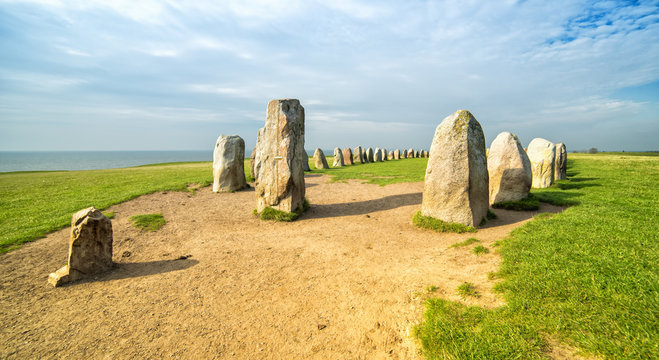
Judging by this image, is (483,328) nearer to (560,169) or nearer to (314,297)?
(314,297)

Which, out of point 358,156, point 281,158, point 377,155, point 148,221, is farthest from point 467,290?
Result: point 377,155

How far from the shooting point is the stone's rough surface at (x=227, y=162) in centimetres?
1293

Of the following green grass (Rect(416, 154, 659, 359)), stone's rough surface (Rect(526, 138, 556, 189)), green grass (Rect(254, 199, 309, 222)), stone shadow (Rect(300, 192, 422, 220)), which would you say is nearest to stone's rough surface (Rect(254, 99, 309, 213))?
green grass (Rect(254, 199, 309, 222))

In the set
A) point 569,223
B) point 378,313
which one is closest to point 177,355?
point 378,313

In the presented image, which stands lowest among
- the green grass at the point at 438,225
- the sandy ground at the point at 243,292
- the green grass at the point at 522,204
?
the sandy ground at the point at 243,292

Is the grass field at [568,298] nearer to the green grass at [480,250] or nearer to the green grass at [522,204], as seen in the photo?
the green grass at [480,250]

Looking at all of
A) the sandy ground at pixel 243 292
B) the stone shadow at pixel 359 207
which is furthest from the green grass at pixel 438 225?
the stone shadow at pixel 359 207

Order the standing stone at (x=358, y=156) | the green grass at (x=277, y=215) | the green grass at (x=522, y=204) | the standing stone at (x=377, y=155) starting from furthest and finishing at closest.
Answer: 1. the standing stone at (x=377, y=155)
2. the standing stone at (x=358, y=156)
3. the green grass at (x=277, y=215)
4. the green grass at (x=522, y=204)

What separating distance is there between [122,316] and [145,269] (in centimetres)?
164

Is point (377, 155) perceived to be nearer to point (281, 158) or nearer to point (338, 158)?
point (338, 158)

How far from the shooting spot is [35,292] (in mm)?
4578

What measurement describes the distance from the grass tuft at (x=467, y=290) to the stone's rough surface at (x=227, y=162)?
1127 cm

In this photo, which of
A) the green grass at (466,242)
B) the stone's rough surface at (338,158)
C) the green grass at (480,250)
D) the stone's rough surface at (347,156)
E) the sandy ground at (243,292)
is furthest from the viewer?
the stone's rough surface at (347,156)

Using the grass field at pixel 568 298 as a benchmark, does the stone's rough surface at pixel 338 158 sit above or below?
above
